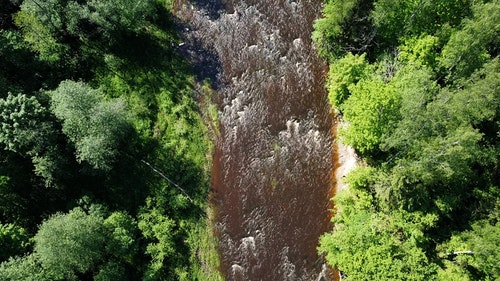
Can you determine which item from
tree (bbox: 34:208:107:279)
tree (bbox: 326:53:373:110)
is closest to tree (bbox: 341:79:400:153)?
tree (bbox: 326:53:373:110)

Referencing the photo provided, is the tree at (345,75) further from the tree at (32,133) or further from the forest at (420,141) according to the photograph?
the tree at (32,133)

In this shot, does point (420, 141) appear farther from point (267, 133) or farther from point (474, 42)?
point (267, 133)

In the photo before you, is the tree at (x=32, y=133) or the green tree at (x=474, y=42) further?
the tree at (x=32, y=133)

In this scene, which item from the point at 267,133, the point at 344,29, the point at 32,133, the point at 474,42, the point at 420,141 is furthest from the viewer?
the point at 267,133

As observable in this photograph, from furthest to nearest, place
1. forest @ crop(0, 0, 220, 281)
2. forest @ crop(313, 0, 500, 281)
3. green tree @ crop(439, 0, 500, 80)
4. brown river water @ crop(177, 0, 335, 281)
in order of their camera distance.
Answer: brown river water @ crop(177, 0, 335, 281)
forest @ crop(0, 0, 220, 281)
green tree @ crop(439, 0, 500, 80)
forest @ crop(313, 0, 500, 281)

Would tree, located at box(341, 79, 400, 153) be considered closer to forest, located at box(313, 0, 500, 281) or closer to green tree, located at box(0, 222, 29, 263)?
forest, located at box(313, 0, 500, 281)

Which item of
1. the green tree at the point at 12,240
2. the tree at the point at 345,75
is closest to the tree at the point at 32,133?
the green tree at the point at 12,240

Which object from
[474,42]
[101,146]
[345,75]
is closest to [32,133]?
[101,146]
